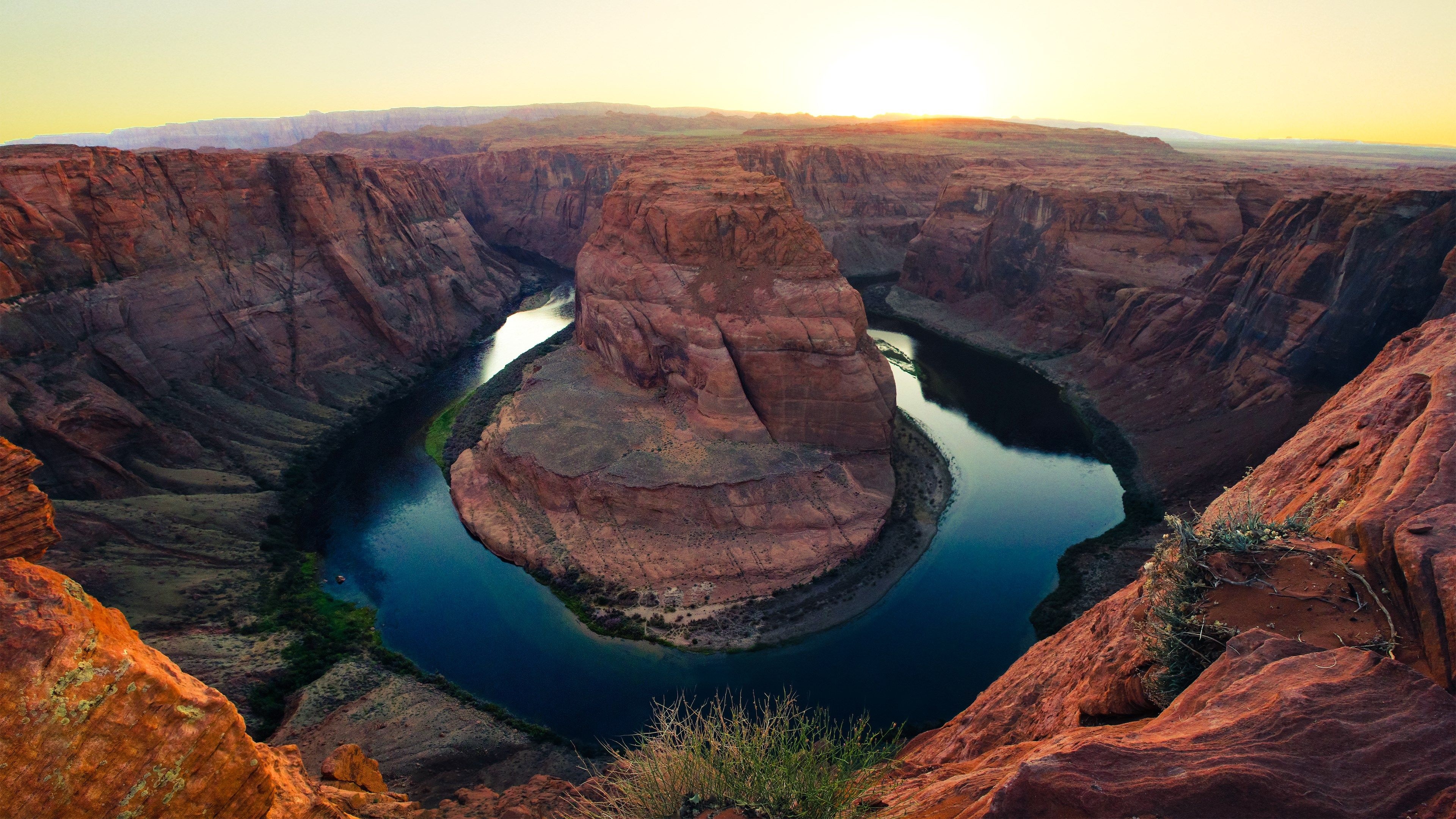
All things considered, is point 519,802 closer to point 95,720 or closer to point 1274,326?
point 95,720

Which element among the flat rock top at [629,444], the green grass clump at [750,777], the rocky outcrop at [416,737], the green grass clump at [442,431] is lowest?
the rocky outcrop at [416,737]

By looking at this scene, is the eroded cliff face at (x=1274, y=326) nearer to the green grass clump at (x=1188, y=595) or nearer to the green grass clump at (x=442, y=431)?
the green grass clump at (x=1188, y=595)

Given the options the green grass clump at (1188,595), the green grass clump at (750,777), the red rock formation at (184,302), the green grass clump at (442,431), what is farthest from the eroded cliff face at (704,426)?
the green grass clump at (1188,595)

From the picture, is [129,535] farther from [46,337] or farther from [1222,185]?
[1222,185]

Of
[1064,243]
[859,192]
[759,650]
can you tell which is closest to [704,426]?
[759,650]

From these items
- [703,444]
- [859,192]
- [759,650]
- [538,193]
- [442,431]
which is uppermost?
[538,193]
